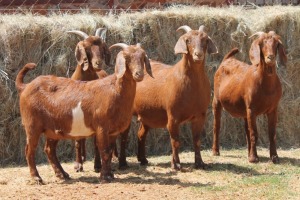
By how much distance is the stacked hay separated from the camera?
11562 millimetres

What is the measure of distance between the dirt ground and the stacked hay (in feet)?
3.31

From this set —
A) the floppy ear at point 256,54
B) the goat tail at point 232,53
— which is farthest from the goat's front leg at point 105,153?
the goat tail at point 232,53

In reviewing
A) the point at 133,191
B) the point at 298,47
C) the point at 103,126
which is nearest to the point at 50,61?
the point at 103,126

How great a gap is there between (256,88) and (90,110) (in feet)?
9.87

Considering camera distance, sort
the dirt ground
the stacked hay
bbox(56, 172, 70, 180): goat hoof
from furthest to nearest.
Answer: the stacked hay → bbox(56, 172, 70, 180): goat hoof → the dirt ground

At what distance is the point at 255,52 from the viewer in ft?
34.8

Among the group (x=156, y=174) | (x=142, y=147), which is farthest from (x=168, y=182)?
(x=142, y=147)

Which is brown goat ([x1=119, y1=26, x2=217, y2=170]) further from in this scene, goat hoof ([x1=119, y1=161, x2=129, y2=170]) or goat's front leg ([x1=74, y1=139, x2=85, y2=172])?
goat's front leg ([x1=74, y1=139, x2=85, y2=172])

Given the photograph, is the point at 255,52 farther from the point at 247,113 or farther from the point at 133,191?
the point at 133,191

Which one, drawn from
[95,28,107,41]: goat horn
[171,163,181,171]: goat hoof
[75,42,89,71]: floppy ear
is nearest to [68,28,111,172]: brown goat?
[75,42,89,71]: floppy ear

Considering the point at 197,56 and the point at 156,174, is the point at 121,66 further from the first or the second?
the point at 156,174

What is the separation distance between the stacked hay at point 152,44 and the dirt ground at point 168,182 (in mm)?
1008

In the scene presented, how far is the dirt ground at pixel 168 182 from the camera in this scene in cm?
852

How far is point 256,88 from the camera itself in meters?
10.7
